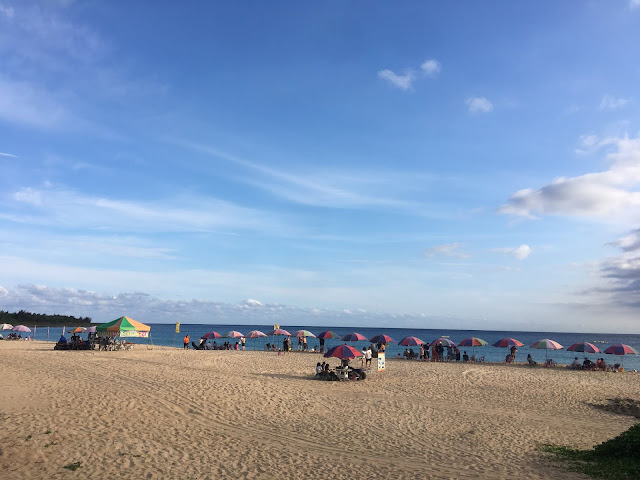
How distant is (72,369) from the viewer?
18.8 m

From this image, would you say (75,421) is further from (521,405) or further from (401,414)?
(521,405)

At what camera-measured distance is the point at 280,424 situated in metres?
11.8

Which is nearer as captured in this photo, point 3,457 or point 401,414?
point 3,457

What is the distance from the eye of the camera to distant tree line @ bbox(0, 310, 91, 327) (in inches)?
3927

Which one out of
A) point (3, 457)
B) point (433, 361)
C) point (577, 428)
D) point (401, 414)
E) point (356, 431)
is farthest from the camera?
point (433, 361)

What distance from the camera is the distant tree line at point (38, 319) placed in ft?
327

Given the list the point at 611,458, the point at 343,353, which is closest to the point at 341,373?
the point at 343,353

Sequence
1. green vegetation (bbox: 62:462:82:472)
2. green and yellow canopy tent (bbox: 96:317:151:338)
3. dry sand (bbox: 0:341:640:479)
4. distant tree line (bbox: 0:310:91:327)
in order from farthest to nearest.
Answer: distant tree line (bbox: 0:310:91:327) → green and yellow canopy tent (bbox: 96:317:151:338) → dry sand (bbox: 0:341:640:479) → green vegetation (bbox: 62:462:82:472)

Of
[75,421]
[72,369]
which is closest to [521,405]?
[75,421]

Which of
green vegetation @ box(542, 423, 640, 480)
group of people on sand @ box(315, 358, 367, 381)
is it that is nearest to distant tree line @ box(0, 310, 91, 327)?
group of people on sand @ box(315, 358, 367, 381)

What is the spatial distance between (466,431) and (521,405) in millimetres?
4714

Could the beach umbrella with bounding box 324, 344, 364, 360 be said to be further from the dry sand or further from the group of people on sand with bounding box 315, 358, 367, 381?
the dry sand

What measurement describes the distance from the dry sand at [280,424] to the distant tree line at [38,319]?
96.6m

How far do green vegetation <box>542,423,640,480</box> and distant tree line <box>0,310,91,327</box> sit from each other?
4232 inches
